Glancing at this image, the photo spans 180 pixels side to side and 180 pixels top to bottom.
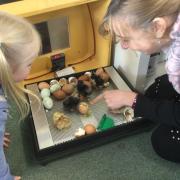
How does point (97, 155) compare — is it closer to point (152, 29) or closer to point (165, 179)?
point (165, 179)

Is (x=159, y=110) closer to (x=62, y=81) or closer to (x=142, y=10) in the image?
(x=142, y=10)

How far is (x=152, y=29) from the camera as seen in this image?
2.41 ft

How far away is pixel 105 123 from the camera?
1096 mm

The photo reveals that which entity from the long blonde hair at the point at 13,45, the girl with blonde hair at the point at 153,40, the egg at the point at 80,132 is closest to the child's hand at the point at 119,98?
the girl with blonde hair at the point at 153,40

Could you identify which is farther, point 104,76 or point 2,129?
point 104,76

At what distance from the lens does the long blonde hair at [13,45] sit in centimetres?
73

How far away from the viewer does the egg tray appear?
3.37ft

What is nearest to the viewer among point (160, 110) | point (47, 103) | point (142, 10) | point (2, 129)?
point (142, 10)

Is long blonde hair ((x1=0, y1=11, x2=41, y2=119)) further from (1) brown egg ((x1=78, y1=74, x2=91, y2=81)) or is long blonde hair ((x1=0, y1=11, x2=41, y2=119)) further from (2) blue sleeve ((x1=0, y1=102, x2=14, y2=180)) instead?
(1) brown egg ((x1=78, y1=74, x2=91, y2=81))

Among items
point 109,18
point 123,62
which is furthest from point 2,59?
point 123,62

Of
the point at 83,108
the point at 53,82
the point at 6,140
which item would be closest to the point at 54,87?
the point at 53,82

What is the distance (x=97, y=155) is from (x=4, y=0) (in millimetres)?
627

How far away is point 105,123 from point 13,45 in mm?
486

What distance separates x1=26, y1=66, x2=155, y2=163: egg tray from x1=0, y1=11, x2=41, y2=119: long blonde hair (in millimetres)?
269
